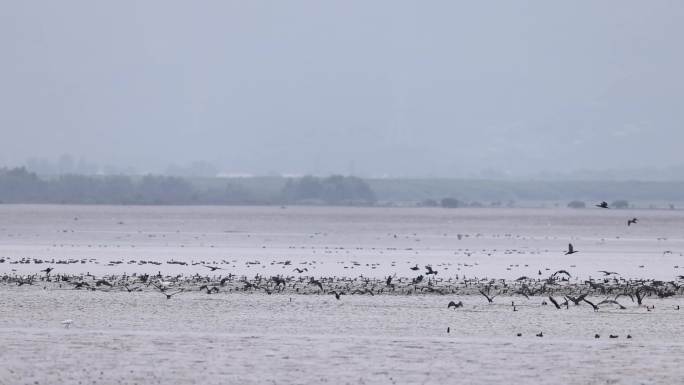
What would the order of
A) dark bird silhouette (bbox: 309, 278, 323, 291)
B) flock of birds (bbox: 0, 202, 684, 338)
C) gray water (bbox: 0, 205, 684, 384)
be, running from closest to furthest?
1. gray water (bbox: 0, 205, 684, 384)
2. flock of birds (bbox: 0, 202, 684, 338)
3. dark bird silhouette (bbox: 309, 278, 323, 291)

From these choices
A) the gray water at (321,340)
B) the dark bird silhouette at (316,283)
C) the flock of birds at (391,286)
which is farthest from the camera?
the dark bird silhouette at (316,283)

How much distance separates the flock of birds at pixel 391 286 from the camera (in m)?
30.7

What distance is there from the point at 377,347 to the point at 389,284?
1019cm

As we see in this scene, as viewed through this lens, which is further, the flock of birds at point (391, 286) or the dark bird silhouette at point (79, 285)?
the dark bird silhouette at point (79, 285)

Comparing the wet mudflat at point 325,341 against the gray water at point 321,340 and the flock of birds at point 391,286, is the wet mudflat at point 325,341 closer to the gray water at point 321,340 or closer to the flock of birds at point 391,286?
the gray water at point 321,340

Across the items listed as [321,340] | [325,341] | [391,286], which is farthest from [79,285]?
[325,341]

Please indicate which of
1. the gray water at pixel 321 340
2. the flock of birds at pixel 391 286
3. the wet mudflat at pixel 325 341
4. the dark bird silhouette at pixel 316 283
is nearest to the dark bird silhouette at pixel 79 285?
the flock of birds at pixel 391 286

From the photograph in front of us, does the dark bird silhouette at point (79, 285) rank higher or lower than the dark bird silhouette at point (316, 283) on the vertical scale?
lower

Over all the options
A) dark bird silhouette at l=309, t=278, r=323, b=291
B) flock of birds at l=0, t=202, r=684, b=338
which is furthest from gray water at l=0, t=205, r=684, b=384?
dark bird silhouette at l=309, t=278, r=323, b=291

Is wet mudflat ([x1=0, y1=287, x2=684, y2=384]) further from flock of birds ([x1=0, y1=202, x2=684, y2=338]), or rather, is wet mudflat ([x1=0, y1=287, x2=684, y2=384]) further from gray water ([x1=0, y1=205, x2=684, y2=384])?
flock of birds ([x1=0, y1=202, x2=684, y2=338])

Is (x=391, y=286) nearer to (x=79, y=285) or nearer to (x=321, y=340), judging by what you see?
(x=79, y=285)

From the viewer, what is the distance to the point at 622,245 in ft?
204

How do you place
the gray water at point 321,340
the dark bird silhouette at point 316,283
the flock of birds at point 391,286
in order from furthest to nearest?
1. the dark bird silhouette at point 316,283
2. the flock of birds at point 391,286
3. the gray water at point 321,340

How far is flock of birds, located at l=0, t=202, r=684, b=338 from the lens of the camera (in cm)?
3072
